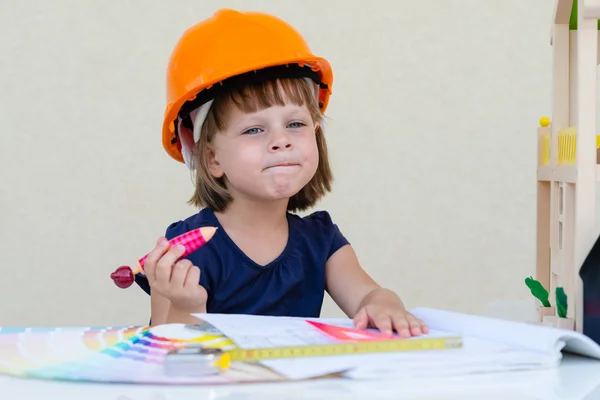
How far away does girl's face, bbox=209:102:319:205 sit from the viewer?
3.70ft

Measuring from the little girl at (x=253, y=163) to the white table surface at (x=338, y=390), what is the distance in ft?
1.17

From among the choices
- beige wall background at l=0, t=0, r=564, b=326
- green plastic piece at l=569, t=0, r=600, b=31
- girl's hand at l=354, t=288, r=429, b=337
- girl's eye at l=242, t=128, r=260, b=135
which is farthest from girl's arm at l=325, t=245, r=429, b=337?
beige wall background at l=0, t=0, r=564, b=326

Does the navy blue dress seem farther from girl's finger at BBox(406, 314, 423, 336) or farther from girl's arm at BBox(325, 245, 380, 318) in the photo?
girl's finger at BBox(406, 314, 423, 336)

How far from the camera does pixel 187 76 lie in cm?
113

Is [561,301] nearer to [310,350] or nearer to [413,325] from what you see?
[413,325]

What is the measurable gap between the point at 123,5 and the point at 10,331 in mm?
1585

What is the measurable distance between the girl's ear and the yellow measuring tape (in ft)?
1.80

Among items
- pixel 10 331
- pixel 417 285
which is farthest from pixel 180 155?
pixel 417 285

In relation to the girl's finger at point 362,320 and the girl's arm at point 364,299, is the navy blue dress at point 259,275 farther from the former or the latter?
the girl's finger at point 362,320

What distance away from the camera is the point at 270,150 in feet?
3.69

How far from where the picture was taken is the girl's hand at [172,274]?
94cm

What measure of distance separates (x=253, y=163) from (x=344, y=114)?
3.72ft

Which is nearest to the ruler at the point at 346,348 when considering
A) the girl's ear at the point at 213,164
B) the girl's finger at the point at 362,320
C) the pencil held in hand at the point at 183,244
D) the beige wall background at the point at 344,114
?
the girl's finger at the point at 362,320

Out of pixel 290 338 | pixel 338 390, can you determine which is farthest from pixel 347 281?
pixel 338 390
